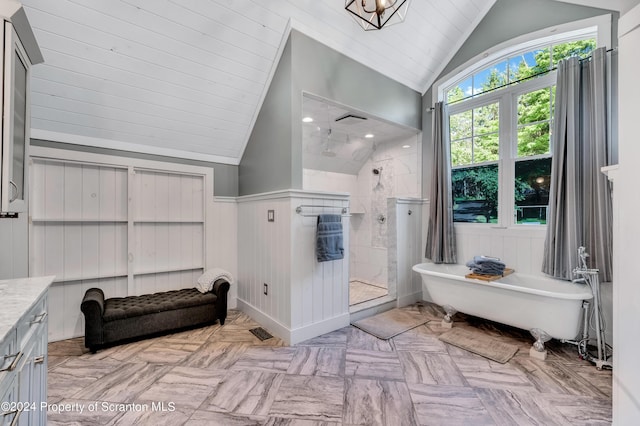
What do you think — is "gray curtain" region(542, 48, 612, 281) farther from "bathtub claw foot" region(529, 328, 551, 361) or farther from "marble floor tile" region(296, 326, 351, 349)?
"marble floor tile" region(296, 326, 351, 349)

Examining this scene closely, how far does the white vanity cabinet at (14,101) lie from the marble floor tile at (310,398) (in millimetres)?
1844

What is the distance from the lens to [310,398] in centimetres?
190

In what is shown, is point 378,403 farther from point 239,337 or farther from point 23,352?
point 23,352

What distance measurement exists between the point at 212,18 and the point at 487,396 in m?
3.62

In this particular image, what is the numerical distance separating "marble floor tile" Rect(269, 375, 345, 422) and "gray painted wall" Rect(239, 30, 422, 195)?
1649 mm

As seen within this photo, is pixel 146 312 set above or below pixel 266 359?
above

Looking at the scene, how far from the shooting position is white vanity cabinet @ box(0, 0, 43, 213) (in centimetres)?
127

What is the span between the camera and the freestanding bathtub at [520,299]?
2.29 m

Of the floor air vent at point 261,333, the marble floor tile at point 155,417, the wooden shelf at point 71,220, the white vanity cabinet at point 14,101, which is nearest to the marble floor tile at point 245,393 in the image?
the marble floor tile at point 155,417

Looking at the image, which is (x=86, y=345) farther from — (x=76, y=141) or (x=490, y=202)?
(x=490, y=202)

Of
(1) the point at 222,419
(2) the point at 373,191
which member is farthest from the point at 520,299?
(2) the point at 373,191

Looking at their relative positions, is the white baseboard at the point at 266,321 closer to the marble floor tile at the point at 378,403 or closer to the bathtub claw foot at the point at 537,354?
the marble floor tile at the point at 378,403

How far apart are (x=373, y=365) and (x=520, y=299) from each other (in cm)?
146

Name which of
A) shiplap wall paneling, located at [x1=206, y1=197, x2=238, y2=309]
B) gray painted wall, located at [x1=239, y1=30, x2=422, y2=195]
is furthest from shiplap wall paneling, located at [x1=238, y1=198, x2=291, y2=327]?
gray painted wall, located at [x1=239, y1=30, x2=422, y2=195]
